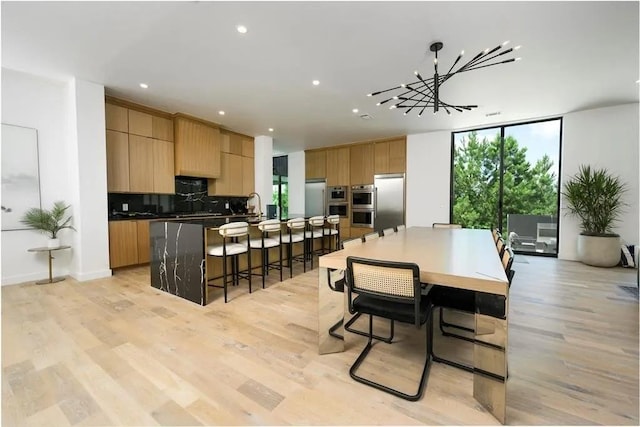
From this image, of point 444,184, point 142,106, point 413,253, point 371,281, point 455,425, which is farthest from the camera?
point 444,184

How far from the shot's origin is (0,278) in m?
3.42

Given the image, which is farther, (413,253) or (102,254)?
(102,254)

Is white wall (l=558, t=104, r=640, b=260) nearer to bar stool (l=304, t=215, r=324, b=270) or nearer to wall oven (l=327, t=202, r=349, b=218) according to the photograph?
wall oven (l=327, t=202, r=349, b=218)

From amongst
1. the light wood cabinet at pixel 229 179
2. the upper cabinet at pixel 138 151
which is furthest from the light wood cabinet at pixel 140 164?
the light wood cabinet at pixel 229 179

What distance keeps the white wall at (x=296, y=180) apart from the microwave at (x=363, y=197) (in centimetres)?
175

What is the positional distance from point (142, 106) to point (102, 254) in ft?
8.22

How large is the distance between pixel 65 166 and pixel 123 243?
1.36 meters

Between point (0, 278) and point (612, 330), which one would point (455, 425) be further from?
point (0, 278)

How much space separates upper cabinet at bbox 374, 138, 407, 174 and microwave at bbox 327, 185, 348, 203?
103 cm

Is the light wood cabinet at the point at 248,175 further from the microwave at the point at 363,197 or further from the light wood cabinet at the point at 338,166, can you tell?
the microwave at the point at 363,197

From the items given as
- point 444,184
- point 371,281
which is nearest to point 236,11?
point 371,281

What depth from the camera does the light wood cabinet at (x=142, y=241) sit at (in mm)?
4406

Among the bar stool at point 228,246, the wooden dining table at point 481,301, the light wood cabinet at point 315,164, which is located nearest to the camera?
the wooden dining table at point 481,301

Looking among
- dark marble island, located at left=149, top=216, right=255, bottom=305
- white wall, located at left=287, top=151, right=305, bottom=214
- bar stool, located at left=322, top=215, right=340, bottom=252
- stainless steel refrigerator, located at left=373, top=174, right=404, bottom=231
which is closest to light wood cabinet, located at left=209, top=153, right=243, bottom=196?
white wall, located at left=287, top=151, right=305, bottom=214
